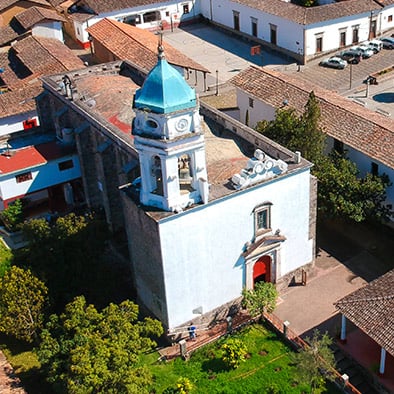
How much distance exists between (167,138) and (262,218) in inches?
320

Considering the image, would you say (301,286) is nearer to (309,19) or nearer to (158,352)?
(158,352)

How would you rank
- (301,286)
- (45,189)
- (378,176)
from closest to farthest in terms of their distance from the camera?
(301,286), (378,176), (45,189)

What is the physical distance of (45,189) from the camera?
46.5m

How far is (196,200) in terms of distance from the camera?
32.2 meters

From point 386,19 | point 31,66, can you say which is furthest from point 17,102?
point 386,19

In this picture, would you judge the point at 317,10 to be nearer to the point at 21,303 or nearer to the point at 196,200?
the point at 196,200

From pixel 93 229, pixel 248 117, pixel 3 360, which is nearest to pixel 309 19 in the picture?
pixel 248 117

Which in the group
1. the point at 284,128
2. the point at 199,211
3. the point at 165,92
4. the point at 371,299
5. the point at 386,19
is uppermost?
the point at 165,92

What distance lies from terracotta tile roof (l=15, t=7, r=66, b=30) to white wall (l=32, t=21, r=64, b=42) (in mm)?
611

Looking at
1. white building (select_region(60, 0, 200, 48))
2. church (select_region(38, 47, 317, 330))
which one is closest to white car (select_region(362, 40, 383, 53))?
white building (select_region(60, 0, 200, 48))

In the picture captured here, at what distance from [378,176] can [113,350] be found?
21824 millimetres

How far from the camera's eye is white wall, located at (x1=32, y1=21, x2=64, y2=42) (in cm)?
7144

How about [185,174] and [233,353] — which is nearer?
[233,353]

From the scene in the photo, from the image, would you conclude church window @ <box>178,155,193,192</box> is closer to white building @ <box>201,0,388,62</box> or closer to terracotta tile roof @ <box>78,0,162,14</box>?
white building @ <box>201,0,388,62</box>
